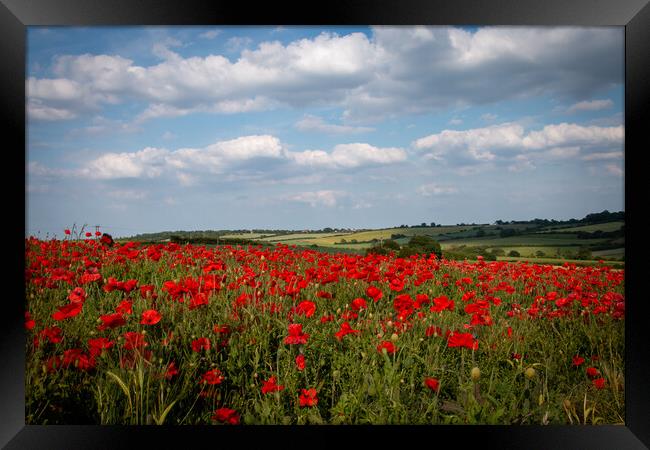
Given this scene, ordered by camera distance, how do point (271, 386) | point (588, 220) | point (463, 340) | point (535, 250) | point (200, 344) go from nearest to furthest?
1. point (271, 386)
2. point (463, 340)
3. point (200, 344)
4. point (588, 220)
5. point (535, 250)

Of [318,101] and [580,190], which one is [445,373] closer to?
[580,190]

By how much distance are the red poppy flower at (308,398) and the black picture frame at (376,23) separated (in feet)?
1.11

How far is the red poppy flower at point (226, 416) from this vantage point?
7.74 ft

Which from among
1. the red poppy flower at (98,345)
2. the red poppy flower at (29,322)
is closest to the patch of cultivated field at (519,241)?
the red poppy flower at (98,345)

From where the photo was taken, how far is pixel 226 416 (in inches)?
94.9

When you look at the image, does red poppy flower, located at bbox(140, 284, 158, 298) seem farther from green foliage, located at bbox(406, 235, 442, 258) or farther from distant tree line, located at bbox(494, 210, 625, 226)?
distant tree line, located at bbox(494, 210, 625, 226)

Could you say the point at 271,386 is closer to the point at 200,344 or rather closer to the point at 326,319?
the point at 200,344

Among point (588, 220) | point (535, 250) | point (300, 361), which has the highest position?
point (588, 220)

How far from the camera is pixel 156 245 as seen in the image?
12.2ft

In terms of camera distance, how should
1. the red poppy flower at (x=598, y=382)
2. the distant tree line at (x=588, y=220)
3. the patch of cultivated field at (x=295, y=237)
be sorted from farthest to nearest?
the patch of cultivated field at (x=295, y=237), the distant tree line at (x=588, y=220), the red poppy flower at (x=598, y=382)

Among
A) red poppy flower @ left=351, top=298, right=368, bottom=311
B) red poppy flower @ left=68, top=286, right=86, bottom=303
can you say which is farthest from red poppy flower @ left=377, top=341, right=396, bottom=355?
red poppy flower @ left=68, top=286, right=86, bottom=303

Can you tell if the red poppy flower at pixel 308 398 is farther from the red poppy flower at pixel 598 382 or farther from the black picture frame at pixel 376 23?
the red poppy flower at pixel 598 382

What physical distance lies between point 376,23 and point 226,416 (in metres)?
2.40

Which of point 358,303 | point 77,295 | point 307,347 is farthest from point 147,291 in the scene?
point 358,303
